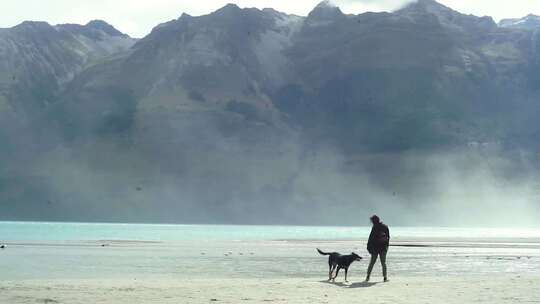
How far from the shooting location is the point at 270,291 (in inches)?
1425

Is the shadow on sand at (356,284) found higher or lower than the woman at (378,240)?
lower

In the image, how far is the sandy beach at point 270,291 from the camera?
3269cm

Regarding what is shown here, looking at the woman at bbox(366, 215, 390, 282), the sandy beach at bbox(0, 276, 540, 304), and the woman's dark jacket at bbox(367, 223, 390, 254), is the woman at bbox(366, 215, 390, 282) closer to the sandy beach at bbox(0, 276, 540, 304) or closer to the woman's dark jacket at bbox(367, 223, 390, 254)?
the woman's dark jacket at bbox(367, 223, 390, 254)

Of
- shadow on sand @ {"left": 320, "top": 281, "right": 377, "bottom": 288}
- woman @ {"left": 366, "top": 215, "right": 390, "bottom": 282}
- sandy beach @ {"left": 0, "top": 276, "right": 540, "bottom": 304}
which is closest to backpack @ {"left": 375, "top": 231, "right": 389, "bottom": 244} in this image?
woman @ {"left": 366, "top": 215, "right": 390, "bottom": 282}

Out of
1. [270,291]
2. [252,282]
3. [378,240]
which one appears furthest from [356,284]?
[270,291]

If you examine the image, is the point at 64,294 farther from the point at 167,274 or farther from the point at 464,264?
the point at 464,264

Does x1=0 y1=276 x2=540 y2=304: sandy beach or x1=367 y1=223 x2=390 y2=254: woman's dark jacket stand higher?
x1=367 y1=223 x2=390 y2=254: woman's dark jacket

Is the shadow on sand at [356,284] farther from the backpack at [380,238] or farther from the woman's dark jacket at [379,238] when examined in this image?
the backpack at [380,238]

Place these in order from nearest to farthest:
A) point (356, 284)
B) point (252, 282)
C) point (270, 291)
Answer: point (270, 291) → point (356, 284) → point (252, 282)

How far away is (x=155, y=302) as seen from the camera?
105ft

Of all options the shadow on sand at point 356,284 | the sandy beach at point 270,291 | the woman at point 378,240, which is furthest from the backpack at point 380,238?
the shadow on sand at point 356,284

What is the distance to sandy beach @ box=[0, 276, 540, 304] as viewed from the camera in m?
32.7

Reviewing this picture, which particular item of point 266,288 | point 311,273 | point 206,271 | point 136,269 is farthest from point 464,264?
point 266,288

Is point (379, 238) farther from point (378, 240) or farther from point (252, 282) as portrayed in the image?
point (252, 282)
